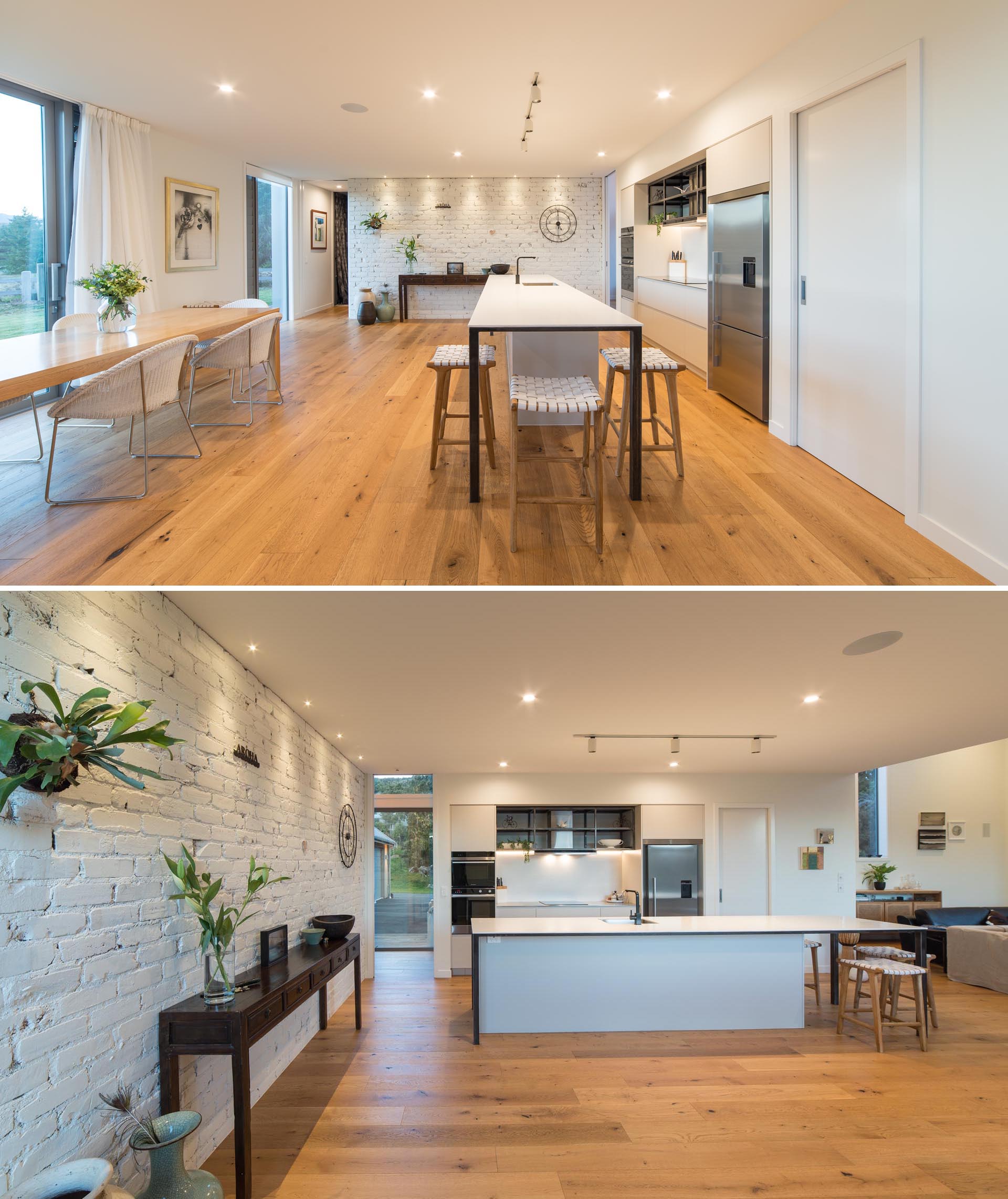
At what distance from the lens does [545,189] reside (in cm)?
1666

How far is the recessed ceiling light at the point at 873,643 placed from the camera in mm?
4039

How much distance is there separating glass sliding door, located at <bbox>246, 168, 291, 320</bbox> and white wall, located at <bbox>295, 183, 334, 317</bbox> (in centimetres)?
30

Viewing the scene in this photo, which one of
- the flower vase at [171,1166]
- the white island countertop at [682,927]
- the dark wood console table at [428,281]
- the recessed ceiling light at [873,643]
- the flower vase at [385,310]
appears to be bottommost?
the white island countertop at [682,927]

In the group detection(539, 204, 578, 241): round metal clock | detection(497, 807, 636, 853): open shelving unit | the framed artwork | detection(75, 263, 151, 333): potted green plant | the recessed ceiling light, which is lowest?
detection(497, 807, 636, 853): open shelving unit

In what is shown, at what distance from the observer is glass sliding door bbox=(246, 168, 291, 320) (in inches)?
535

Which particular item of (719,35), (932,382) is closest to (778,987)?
(932,382)

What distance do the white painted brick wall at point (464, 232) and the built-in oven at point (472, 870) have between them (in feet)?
34.1

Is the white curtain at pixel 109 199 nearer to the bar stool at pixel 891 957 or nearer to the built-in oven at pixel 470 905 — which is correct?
the built-in oven at pixel 470 905

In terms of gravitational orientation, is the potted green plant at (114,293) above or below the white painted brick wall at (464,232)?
below

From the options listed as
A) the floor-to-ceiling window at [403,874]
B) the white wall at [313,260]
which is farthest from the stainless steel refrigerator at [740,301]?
the white wall at [313,260]

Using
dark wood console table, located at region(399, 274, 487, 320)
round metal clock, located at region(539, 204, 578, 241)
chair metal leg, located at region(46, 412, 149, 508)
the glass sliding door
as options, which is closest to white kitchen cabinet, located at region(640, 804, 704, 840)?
chair metal leg, located at region(46, 412, 149, 508)

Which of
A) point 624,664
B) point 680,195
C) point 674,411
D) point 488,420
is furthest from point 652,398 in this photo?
point 680,195

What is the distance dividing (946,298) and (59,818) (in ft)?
13.1

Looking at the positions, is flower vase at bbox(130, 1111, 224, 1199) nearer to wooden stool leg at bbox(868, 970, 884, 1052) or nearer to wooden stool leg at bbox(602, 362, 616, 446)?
wooden stool leg at bbox(602, 362, 616, 446)
